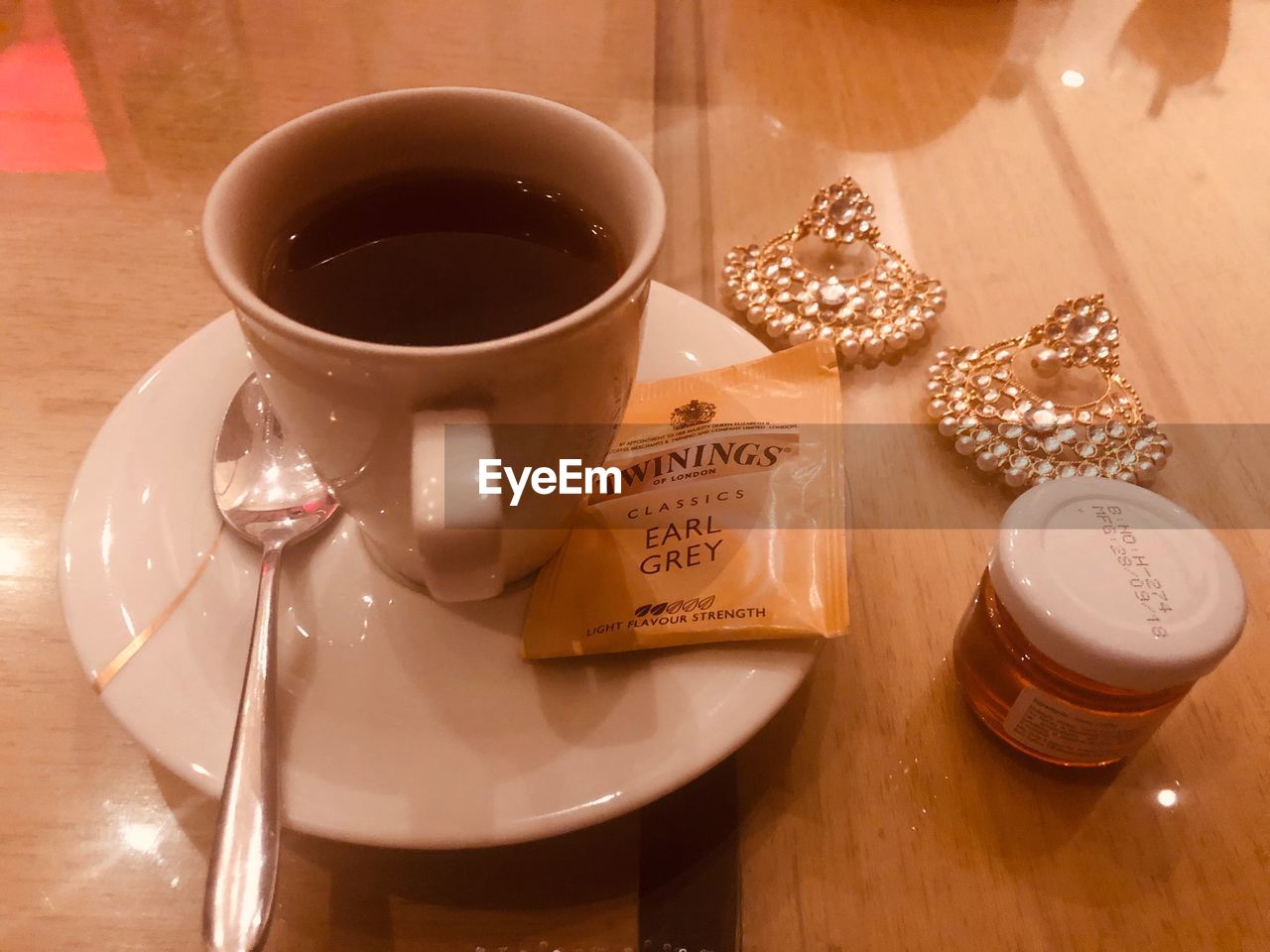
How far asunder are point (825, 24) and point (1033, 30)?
29 centimetres

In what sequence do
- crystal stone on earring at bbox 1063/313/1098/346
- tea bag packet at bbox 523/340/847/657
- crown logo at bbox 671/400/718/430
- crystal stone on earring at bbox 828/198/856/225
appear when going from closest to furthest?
tea bag packet at bbox 523/340/847/657, crown logo at bbox 671/400/718/430, crystal stone on earring at bbox 1063/313/1098/346, crystal stone on earring at bbox 828/198/856/225

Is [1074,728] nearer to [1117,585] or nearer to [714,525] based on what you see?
[1117,585]

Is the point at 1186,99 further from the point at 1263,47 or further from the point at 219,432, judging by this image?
the point at 219,432

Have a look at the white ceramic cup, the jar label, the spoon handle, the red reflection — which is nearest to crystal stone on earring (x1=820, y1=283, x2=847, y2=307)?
the white ceramic cup

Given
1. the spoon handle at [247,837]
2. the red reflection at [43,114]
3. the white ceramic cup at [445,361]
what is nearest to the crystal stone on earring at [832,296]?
the white ceramic cup at [445,361]

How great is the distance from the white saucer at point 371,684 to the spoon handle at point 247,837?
0.01 m

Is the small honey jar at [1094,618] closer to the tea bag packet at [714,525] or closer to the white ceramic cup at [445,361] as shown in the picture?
the tea bag packet at [714,525]

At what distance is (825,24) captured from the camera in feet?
3.82

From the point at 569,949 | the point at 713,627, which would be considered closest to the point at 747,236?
the point at 713,627

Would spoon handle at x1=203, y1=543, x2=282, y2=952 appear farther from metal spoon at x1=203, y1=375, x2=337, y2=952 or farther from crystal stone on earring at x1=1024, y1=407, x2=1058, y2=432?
crystal stone on earring at x1=1024, y1=407, x2=1058, y2=432

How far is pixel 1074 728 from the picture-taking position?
0.45 m

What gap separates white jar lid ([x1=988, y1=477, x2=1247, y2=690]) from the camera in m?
0.41

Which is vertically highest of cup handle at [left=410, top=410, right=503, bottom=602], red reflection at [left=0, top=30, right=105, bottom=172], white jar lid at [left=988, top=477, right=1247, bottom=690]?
cup handle at [left=410, top=410, right=503, bottom=602]

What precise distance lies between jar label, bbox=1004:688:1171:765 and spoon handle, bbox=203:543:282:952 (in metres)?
0.38
